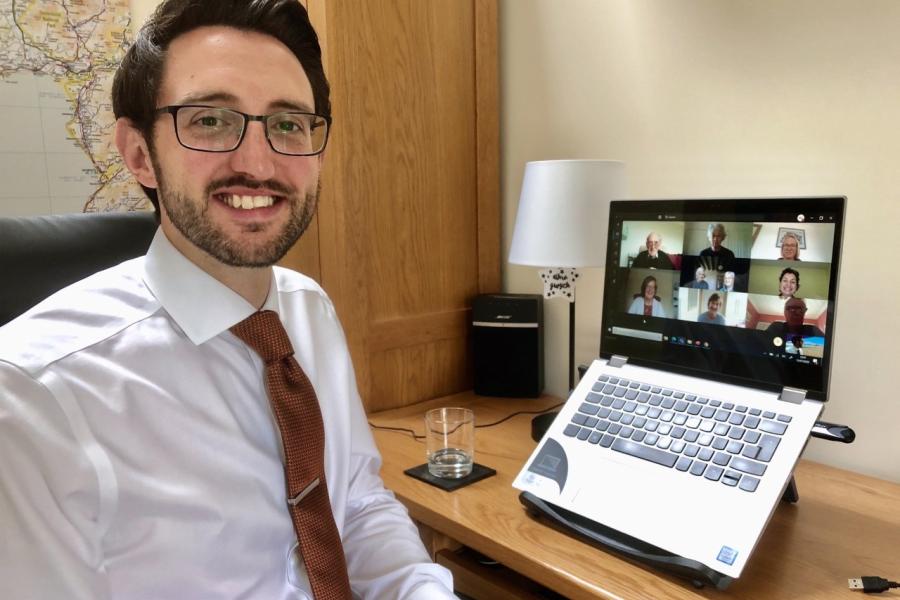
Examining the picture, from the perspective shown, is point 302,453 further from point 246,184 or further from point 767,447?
point 767,447

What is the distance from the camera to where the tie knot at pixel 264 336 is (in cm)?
89

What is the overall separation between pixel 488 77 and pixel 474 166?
0.23m

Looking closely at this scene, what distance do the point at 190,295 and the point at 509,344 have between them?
0.98m

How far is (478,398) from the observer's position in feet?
5.73

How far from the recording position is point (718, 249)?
1088mm

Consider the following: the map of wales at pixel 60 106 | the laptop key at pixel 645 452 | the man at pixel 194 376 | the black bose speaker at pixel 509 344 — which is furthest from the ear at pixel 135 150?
the black bose speaker at pixel 509 344

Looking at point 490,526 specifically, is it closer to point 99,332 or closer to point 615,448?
point 615,448

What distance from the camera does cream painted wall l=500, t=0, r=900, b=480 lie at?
117 cm

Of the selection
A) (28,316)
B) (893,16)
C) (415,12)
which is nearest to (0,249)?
(28,316)

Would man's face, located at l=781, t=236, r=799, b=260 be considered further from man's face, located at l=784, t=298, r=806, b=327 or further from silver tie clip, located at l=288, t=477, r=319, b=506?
silver tie clip, located at l=288, t=477, r=319, b=506

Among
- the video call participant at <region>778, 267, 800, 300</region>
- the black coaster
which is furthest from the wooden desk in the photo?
the video call participant at <region>778, 267, 800, 300</region>

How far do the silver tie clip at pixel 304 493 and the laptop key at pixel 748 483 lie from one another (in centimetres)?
56

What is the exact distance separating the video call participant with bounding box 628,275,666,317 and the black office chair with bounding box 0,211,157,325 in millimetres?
843

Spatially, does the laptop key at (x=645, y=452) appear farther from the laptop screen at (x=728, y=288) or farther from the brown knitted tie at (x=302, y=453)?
the brown knitted tie at (x=302, y=453)
